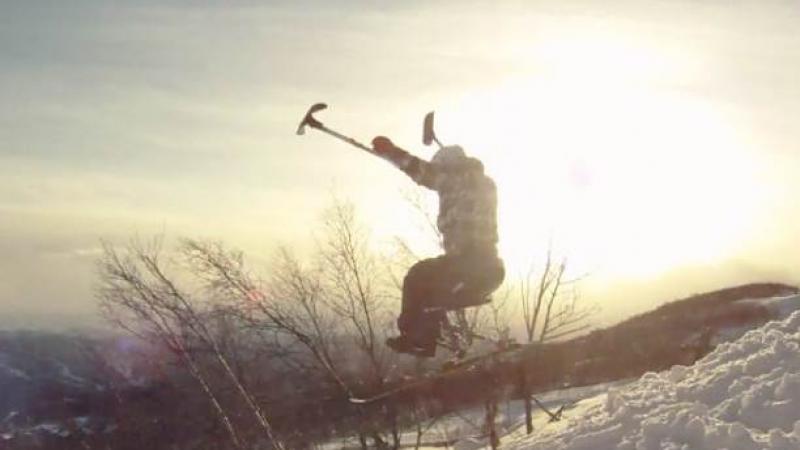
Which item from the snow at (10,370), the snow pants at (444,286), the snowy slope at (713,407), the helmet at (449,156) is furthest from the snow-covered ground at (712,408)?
the snow at (10,370)

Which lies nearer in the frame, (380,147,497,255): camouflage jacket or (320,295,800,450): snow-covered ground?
(320,295,800,450): snow-covered ground

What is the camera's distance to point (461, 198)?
7.85 m

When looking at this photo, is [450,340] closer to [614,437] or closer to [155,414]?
[614,437]

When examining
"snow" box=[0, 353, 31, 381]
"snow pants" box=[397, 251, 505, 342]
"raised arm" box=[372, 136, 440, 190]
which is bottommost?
"snow pants" box=[397, 251, 505, 342]

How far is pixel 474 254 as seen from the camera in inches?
318

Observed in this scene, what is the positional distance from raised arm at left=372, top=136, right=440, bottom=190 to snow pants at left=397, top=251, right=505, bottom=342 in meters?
0.85

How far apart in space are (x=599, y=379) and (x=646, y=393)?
26.4 meters

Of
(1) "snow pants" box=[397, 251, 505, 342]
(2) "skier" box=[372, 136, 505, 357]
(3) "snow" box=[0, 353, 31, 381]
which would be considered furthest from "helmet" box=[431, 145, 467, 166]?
(3) "snow" box=[0, 353, 31, 381]

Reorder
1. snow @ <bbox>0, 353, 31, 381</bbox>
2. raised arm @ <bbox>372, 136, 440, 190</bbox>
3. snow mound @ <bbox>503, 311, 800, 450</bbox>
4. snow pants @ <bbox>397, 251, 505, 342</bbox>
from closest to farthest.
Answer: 1. snow mound @ <bbox>503, 311, 800, 450</bbox>
2. raised arm @ <bbox>372, 136, 440, 190</bbox>
3. snow pants @ <bbox>397, 251, 505, 342</bbox>
4. snow @ <bbox>0, 353, 31, 381</bbox>

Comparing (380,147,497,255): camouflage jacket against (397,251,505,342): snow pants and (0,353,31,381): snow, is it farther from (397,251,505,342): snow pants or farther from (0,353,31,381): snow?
(0,353,31,381): snow

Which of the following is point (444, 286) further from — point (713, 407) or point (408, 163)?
point (713, 407)

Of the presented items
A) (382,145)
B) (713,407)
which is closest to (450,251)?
(382,145)

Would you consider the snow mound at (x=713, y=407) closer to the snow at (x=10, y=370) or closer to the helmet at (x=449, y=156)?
the helmet at (x=449, y=156)

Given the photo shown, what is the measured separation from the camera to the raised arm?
25.4ft
